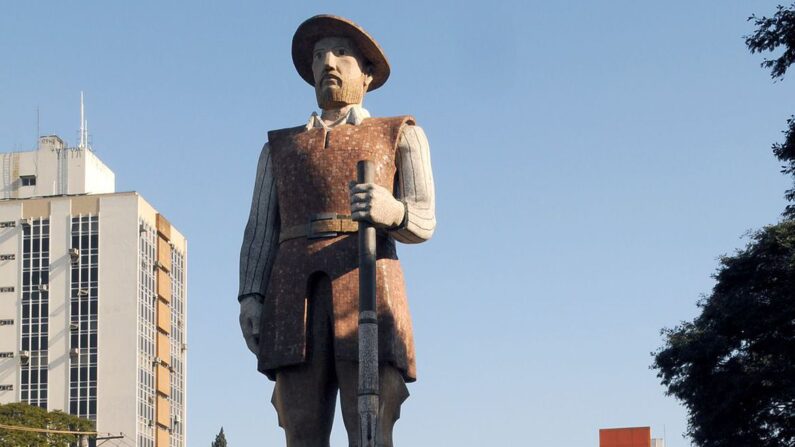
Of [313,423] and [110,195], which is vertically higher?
[110,195]

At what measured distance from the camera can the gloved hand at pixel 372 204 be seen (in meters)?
10.7

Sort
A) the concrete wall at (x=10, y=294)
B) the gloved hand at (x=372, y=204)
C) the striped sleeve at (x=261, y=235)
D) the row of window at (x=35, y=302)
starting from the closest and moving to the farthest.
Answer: the gloved hand at (x=372, y=204)
the striped sleeve at (x=261, y=235)
the row of window at (x=35, y=302)
the concrete wall at (x=10, y=294)

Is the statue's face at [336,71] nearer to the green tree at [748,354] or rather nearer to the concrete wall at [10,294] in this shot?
the green tree at [748,354]

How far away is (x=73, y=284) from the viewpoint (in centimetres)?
8044

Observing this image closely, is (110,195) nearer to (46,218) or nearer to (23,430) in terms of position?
(46,218)

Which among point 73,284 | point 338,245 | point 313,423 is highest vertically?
point 73,284

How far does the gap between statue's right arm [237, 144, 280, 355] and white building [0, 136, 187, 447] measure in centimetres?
6799

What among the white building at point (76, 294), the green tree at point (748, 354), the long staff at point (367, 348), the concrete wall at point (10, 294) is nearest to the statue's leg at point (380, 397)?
the long staff at point (367, 348)

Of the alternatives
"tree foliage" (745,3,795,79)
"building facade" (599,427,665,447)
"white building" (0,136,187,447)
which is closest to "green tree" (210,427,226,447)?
"white building" (0,136,187,447)

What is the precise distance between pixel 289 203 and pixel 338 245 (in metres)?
0.58

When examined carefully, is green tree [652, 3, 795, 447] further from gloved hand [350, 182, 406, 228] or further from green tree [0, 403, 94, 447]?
green tree [0, 403, 94, 447]

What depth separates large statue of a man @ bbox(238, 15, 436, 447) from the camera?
11125 millimetres

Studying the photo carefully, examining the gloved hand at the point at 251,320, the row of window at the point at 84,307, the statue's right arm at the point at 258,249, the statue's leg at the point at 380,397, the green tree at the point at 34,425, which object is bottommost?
the statue's leg at the point at 380,397

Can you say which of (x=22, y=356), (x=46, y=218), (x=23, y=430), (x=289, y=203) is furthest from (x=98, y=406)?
(x=289, y=203)
